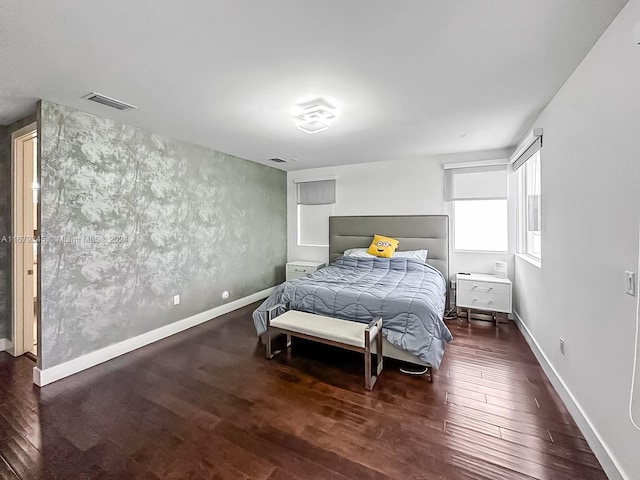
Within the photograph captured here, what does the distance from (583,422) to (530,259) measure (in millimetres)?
1864

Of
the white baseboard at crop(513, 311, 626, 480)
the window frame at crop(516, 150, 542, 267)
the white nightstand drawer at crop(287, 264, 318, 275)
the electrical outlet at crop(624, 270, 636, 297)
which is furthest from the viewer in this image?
the white nightstand drawer at crop(287, 264, 318, 275)

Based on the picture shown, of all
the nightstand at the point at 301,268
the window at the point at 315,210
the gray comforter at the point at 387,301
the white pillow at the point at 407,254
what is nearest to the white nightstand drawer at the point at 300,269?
the nightstand at the point at 301,268

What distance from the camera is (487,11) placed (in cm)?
139

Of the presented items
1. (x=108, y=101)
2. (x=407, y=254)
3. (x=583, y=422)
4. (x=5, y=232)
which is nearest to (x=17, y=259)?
(x=5, y=232)

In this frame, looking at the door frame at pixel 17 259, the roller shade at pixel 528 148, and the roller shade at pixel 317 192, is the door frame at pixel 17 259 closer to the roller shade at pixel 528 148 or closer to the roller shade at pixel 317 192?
the roller shade at pixel 317 192

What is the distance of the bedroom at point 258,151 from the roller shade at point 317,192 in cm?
117

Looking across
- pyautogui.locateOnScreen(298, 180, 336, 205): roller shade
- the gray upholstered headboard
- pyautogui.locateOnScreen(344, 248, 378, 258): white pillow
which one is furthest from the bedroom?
pyautogui.locateOnScreen(344, 248, 378, 258): white pillow

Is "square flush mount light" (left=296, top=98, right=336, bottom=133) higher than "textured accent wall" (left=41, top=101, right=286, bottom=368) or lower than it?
higher

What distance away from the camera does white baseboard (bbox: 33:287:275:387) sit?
2.36 m

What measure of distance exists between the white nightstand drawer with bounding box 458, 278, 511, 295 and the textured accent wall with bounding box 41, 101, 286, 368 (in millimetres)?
3266

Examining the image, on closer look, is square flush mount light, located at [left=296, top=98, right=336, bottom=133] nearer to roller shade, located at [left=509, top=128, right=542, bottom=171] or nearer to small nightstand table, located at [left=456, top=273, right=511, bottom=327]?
roller shade, located at [left=509, top=128, right=542, bottom=171]

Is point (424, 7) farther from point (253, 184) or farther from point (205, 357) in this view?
point (253, 184)

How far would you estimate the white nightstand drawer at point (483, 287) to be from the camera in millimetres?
3543

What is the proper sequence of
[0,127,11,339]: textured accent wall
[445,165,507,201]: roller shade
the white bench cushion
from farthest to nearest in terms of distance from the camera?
1. [445,165,507,201]: roller shade
2. [0,127,11,339]: textured accent wall
3. the white bench cushion
